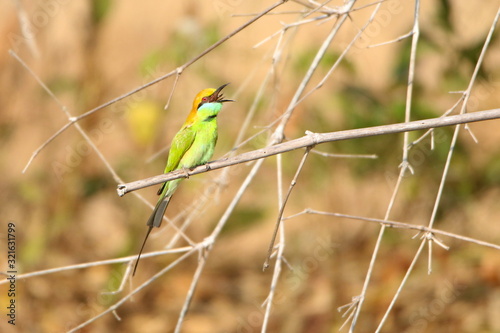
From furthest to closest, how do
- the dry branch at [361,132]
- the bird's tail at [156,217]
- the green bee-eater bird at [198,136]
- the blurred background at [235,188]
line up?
the blurred background at [235,188] → the green bee-eater bird at [198,136] → the bird's tail at [156,217] → the dry branch at [361,132]

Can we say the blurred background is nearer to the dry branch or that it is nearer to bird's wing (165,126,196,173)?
bird's wing (165,126,196,173)

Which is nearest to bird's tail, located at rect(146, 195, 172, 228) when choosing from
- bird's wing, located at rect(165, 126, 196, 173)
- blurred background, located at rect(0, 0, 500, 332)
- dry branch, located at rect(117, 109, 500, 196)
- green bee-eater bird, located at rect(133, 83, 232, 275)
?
green bee-eater bird, located at rect(133, 83, 232, 275)

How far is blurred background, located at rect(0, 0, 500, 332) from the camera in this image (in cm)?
398

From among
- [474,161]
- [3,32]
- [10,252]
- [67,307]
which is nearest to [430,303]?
[474,161]

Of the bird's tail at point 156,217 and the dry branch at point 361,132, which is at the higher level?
the dry branch at point 361,132

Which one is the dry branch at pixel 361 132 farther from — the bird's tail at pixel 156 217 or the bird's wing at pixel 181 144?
the bird's wing at pixel 181 144

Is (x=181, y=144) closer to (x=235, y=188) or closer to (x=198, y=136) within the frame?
(x=198, y=136)

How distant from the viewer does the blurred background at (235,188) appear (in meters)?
3.98

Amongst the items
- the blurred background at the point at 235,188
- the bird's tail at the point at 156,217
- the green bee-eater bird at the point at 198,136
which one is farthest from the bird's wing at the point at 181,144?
the blurred background at the point at 235,188

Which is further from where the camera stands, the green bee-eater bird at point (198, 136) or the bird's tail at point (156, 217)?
the green bee-eater bird at point (198, 136)

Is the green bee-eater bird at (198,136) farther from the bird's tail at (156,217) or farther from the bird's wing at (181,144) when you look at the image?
the bird's tail at (156,217)

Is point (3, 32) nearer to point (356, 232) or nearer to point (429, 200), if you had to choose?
point (356, 232)

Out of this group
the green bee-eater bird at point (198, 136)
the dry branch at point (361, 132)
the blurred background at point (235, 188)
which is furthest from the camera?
the blurred background at point (235, 188)

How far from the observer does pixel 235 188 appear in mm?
5270
